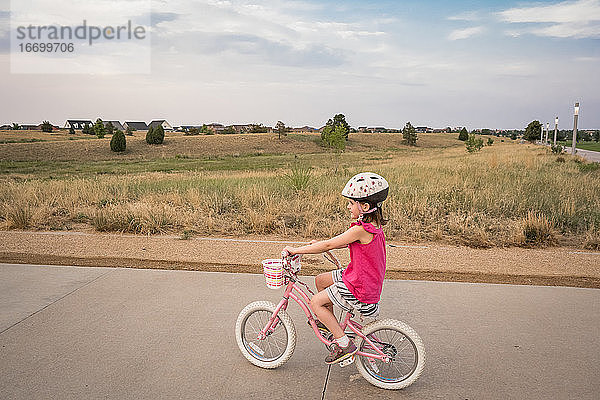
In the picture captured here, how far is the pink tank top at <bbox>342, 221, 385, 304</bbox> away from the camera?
3375 millimetres

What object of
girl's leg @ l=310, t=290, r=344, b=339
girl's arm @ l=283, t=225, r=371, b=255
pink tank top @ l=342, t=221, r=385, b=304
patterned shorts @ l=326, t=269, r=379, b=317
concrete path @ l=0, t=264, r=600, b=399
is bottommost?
concrete path @ l=0, t=264, r=600, b=399

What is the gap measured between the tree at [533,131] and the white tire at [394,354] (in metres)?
89.4

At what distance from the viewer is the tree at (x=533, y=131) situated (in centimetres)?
8359

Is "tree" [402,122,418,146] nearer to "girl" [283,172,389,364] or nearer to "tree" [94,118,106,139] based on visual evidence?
"tree" [94,118,106,139]

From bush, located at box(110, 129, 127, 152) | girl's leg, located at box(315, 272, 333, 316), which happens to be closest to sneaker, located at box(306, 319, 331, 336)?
girl's leg, located at box(315, 272, 333, 316)

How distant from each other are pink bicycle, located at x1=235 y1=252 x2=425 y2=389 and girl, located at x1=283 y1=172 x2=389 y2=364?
0.35 ft

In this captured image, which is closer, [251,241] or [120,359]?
[120,359]

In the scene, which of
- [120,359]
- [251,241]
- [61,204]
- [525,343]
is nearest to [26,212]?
[61,204]

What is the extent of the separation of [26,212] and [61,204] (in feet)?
4.61

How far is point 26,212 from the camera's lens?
9594mm

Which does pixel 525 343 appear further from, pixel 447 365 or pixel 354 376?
pixel 354 376

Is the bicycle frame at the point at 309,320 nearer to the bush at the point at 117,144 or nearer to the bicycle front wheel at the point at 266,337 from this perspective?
the bicycle front wheel at the point at 266,337

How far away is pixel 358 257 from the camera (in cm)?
340

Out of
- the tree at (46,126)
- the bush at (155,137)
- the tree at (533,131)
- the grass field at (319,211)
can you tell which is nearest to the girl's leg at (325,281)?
the grass field at (319,211)
